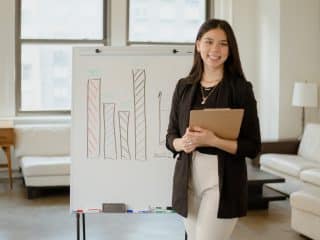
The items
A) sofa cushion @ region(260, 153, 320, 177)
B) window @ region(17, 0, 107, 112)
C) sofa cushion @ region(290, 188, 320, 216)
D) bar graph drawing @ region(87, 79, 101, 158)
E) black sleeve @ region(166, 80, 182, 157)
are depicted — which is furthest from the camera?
window @ region(17, 0, 107, 112)

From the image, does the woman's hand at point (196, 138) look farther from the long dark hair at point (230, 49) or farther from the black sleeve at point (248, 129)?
the long dark hair at point (230, 49)

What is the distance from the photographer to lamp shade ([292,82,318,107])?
6.27 metres

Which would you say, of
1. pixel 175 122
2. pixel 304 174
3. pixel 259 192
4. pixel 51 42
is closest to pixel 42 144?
pixel 51 42

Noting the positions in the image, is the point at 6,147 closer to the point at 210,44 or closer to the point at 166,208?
the point at 166,208

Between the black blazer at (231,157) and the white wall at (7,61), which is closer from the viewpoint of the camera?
the black blazer at (231,157)

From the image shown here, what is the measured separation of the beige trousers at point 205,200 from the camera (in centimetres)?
204

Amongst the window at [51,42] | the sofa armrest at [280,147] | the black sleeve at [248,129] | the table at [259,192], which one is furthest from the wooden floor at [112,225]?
the black sleeve at [248,129]

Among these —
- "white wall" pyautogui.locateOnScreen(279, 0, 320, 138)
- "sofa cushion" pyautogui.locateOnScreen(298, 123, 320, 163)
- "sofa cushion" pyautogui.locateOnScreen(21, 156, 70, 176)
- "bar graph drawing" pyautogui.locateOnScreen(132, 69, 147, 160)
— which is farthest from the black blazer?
"white wall" pyautogui.locateOnScreen(279, 0, 320, 138)

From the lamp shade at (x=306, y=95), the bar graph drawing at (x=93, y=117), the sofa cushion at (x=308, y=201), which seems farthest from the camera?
the lamp shade at (x=306, y=95)

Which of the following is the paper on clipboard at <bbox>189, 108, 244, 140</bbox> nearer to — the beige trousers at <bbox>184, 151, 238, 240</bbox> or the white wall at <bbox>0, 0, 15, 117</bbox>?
the beige trousers at <bbox>184, 151, 238, 240</bbox>

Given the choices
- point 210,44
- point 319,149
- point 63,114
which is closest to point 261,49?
point 319,149

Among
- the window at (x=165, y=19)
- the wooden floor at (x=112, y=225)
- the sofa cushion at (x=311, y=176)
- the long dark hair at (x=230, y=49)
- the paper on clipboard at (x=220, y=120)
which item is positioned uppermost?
the window at (x=165, y=19)

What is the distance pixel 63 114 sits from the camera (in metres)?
7.00

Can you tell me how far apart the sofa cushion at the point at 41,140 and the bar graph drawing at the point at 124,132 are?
338cm
